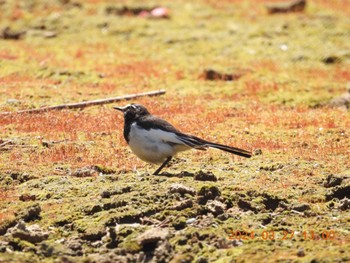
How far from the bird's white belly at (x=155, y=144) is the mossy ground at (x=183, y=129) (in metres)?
0.43

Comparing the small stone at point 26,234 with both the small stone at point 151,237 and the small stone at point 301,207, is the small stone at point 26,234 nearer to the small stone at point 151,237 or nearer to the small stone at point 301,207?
the small stone at point 151,237

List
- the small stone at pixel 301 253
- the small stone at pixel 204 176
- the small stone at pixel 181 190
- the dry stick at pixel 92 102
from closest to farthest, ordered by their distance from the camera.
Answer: the small stone at pixel 301 253
the small stone at pixel 181 190
the small stone at pixel 204 176
the dry stick at pixel 92 102

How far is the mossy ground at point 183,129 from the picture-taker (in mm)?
11195

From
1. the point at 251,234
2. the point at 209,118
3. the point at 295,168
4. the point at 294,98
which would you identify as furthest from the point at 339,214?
the point at 294,98

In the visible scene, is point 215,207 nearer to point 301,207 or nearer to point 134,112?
point 301,207

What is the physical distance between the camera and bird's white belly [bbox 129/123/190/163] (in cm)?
1400

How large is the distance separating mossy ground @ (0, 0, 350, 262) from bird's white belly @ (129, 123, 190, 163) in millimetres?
431

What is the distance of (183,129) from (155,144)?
4.98 m

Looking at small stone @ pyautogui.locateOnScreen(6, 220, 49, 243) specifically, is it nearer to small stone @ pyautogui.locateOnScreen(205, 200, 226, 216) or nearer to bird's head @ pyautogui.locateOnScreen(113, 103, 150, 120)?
small stone @ pyautogui.locateOnScreen(205, 200, 226, 216)

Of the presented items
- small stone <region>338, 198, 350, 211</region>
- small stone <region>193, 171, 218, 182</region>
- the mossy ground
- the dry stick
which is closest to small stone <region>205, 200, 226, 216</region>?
the mossy ground

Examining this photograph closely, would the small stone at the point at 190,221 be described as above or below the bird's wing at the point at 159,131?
below

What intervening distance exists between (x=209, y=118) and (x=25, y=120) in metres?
4.40

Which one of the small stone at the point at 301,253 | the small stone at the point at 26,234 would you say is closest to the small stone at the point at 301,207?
the small stone at the point at 301,253

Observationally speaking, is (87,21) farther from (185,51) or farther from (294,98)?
(294,98)
